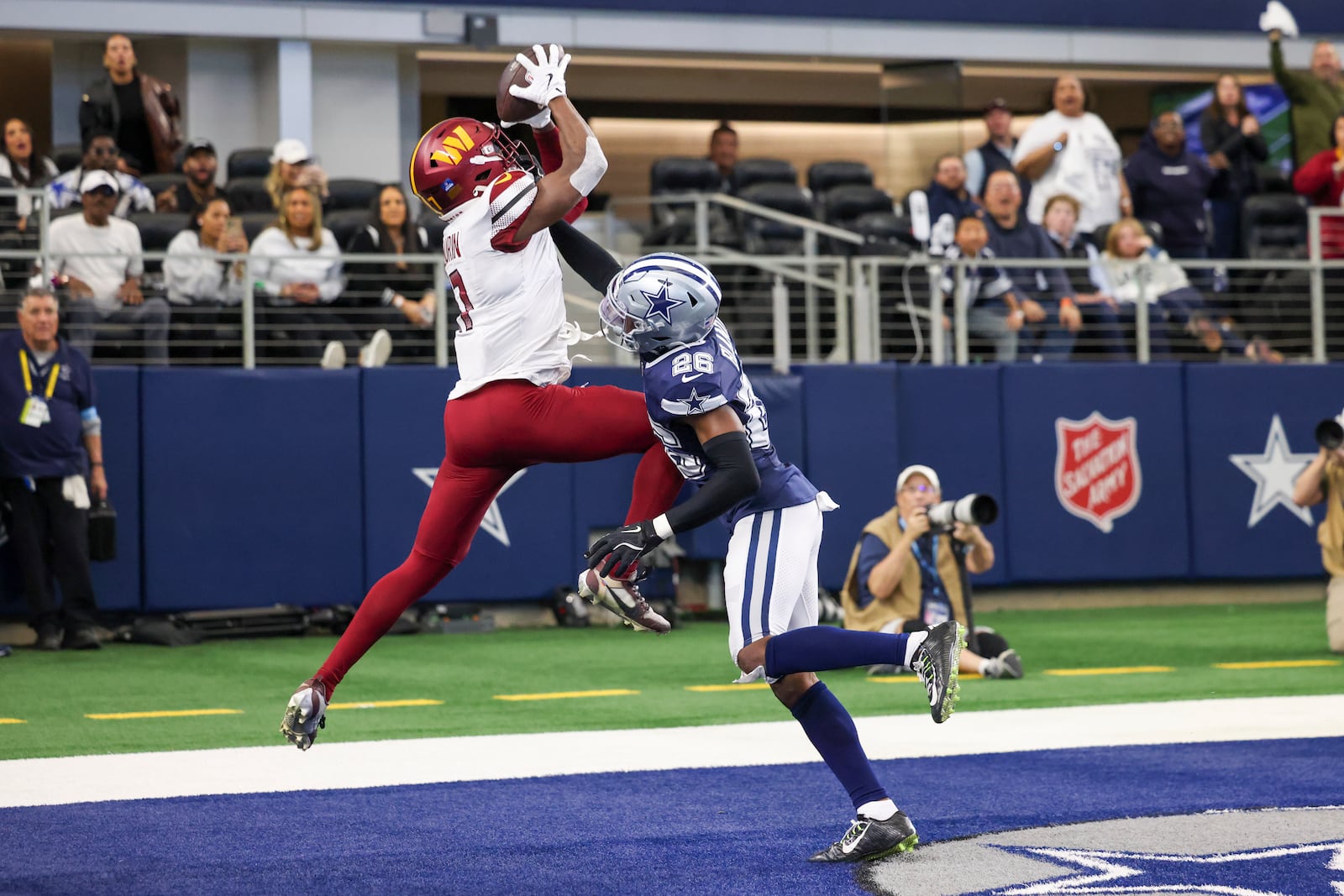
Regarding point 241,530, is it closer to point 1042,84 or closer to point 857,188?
point 857,188

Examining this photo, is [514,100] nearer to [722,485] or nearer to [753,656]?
[722,485]

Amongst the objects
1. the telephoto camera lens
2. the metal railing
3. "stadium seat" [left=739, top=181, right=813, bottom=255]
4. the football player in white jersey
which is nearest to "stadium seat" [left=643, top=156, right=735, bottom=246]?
the metal railing

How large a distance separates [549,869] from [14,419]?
7960 mm

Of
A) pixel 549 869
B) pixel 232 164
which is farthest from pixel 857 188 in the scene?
pixel 549 869

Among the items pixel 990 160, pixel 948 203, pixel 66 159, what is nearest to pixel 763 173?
pixel 990 160

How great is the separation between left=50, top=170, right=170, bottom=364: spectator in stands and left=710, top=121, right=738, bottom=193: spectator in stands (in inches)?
228

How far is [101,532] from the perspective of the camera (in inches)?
485

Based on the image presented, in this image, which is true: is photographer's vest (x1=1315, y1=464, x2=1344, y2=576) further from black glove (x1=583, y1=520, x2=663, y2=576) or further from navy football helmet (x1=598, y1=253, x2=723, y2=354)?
black glove (x1=583, y1=520, x2=663, y2=576)

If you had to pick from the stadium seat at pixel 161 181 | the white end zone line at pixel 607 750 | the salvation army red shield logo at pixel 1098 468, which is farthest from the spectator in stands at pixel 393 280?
the salvation army red shield logo at pixel 1098 468

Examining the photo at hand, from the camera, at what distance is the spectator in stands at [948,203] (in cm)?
1516

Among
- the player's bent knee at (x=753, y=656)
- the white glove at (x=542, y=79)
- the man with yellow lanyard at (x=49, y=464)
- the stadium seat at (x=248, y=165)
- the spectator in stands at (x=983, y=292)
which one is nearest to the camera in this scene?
the player's bent knee at (x=753, y=656)

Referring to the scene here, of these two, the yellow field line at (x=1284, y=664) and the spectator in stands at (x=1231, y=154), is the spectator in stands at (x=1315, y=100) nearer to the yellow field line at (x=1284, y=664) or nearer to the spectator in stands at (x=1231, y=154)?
the spectator in stands at (x=1231, y=154)

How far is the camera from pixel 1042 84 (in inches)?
872

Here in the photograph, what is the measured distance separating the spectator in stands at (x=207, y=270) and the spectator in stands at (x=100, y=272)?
0.24 m
